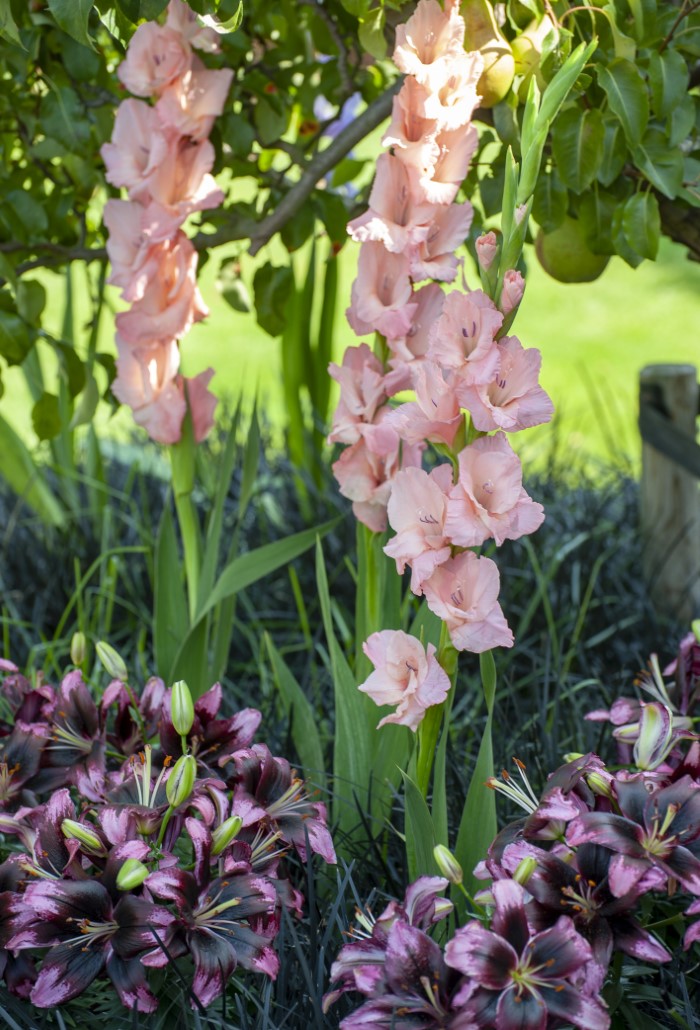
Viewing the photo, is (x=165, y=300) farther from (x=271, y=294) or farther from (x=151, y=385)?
(x=271, y=294)

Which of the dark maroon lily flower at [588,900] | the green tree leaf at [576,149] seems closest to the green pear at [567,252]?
the green tree leaf at [576,149]

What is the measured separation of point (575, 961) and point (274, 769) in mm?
342

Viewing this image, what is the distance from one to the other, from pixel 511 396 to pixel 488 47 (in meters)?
0.36

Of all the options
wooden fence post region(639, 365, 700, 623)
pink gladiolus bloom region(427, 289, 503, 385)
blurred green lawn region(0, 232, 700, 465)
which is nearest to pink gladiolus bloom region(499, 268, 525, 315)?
pink gladiolus bloom region(427, 289, 503, 385)

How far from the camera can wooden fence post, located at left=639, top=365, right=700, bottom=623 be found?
6.84 ft

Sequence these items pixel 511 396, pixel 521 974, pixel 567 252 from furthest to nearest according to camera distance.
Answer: pixel 567 252
pixel 511 396
pixel 521 974

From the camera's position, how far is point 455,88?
101 cm

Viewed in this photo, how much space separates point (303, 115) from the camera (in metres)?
1.61

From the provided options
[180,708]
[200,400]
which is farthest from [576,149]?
[180,708]

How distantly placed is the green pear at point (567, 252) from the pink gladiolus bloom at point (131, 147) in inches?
17.3

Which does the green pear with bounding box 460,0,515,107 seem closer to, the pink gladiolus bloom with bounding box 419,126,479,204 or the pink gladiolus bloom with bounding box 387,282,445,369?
the pink gladiolus bloom with bounding box 419,126,479,204

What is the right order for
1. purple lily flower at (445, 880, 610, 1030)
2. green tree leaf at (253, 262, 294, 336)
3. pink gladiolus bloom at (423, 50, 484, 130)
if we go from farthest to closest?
green tree leaf at (253, 262, 294, 336) < pink gladiolus bloom at (423, 50, 484, 130) < purple lily flower at (445, 880, 610, 1030)

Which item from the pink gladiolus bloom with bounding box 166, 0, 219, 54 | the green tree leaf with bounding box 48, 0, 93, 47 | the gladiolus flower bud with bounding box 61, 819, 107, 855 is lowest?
the gladiolus flower bud with bounding box 61, 819, 107, 855

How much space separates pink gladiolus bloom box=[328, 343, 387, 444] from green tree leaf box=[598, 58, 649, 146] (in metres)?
0.32
